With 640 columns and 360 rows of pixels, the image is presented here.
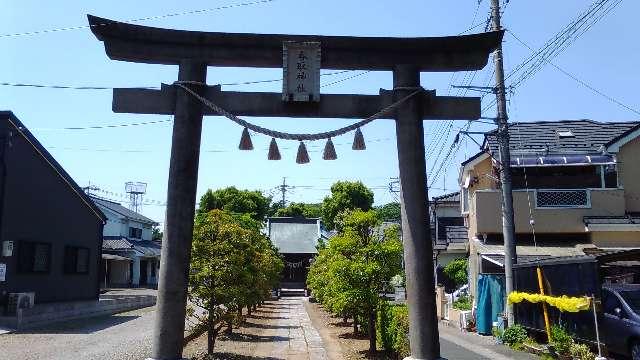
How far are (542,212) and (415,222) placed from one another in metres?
17.6

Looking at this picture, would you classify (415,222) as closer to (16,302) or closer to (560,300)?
(560,300)

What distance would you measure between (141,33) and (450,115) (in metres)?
5.52

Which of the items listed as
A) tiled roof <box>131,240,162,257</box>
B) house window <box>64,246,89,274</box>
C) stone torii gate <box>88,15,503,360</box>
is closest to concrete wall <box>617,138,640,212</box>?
stone torii gate <box>88,15,503,360</box>

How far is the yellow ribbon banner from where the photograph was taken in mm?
13508

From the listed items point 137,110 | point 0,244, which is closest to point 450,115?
point 137,110

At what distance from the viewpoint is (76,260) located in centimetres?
2814

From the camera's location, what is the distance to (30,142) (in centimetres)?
2411

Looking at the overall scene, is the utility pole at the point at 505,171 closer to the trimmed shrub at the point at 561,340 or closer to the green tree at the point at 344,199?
the trimmed shrub at the point at 561,340

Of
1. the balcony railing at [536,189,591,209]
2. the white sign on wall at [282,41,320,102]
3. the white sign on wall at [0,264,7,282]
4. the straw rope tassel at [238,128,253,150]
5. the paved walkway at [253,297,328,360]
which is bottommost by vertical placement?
the paved walkway at [253,297,328,360]

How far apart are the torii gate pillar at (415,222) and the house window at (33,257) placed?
19673 mm

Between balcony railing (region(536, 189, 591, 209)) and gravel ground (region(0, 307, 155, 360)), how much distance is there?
17.4 m

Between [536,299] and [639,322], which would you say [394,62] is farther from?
[536,299]

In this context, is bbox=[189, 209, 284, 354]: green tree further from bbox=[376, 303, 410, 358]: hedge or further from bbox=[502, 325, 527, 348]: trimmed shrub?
bbox=[502, 325, 527, 348]: trimmed shrub

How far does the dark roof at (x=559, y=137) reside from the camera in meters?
25.9
